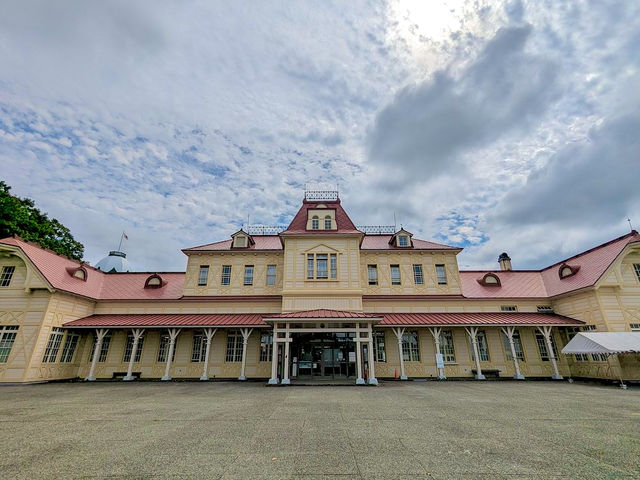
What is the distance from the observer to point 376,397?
1166 centimetres

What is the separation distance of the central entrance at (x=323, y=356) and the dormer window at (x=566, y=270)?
52.3 ft

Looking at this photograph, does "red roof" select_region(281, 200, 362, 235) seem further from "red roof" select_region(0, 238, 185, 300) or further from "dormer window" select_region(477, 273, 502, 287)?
"dormer window" select_region(477, 273, 502, 287)

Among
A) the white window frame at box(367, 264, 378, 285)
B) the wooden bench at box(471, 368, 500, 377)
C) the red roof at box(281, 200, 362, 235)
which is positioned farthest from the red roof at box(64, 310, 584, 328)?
the red roof at box(281, 200, 362, 235)

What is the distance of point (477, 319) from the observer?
19766mm

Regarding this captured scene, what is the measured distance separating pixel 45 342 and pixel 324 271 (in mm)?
17394

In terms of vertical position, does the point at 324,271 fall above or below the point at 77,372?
above

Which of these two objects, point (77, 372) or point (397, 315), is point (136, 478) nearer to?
point (397, 315)

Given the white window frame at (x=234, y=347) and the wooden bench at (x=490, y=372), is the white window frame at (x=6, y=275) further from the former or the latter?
the wooden bench at (x=490, y=372)

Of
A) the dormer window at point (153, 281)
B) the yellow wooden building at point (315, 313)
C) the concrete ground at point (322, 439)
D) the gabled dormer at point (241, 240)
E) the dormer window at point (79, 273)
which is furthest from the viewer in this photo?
the gabled dormer at point (241, 240)

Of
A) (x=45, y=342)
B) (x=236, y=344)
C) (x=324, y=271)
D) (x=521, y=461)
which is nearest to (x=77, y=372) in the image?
(x=45, y=342)

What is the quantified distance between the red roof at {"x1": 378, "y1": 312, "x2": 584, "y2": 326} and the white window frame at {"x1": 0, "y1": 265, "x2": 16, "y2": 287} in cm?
2341

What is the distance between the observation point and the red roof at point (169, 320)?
19062 millimetres

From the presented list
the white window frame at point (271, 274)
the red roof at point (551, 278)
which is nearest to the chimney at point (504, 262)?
the red roof at point (551, 278)

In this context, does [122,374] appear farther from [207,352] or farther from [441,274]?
[441,274]
